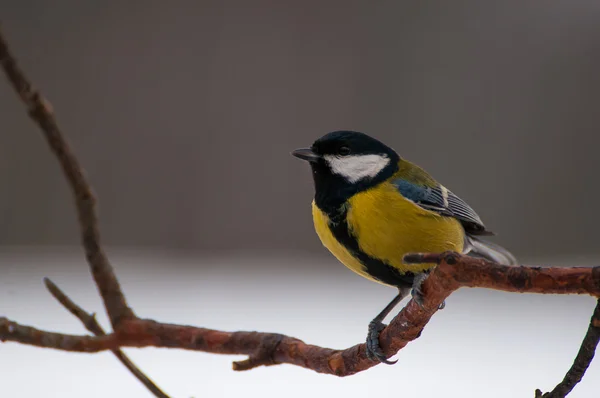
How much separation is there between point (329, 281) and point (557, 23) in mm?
916

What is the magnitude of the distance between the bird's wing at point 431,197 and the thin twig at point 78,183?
1.29ft

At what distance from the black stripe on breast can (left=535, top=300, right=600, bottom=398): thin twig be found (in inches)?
14.3

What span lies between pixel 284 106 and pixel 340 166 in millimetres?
872

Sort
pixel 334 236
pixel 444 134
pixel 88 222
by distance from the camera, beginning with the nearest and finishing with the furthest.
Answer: pixel 88 222
pixel 334 236
pixel 444 134

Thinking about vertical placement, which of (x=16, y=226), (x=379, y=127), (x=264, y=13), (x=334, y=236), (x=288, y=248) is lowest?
(x=334, y=236)

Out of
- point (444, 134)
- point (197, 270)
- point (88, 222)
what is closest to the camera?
point (88, 222)

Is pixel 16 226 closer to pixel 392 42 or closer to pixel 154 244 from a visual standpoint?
pixel 154 244

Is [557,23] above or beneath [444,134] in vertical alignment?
above

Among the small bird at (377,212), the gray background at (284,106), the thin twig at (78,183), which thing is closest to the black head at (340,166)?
the small bird at (377,212)

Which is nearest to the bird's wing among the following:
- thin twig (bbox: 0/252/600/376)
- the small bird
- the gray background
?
the small bird

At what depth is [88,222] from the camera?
0.68m

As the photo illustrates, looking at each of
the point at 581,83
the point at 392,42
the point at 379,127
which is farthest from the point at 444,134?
the point at 581,83

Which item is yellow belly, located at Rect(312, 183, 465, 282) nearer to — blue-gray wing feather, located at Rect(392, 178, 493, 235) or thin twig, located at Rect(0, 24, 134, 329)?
blue-gray wing feather, located at Rect(392, 178, 493, 235)

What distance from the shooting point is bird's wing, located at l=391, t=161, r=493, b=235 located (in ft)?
2.86
